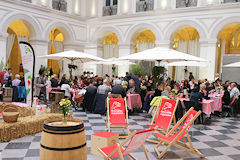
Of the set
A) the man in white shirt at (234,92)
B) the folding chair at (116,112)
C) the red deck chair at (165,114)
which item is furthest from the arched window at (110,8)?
the red deck chair at (165,114)

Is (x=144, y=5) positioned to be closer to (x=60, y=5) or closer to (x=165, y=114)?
(x=60, y=5)

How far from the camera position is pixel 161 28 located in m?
13.9

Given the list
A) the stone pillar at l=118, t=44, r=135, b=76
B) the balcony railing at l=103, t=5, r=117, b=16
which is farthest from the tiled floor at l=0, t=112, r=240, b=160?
the balcony railing at l=103, t=5, r=117, b=16

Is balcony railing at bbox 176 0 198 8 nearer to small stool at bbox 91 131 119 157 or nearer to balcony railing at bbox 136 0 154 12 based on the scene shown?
balcony railing at bbox 136 0 154 12

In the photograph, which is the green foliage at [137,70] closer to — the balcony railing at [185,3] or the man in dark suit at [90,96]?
the balcony railing at [185,3]

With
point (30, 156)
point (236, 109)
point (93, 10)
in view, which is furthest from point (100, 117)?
point (93, 10)

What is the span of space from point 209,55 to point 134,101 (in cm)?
678

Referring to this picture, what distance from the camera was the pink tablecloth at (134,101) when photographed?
767 cm

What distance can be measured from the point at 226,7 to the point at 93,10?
28.9 feet

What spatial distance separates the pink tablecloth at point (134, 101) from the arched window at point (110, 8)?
9633mm

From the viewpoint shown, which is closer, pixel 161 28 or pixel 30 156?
pixel 30 156

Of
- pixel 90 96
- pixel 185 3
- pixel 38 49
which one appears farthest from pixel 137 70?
pixel 90 96

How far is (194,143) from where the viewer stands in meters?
5.12

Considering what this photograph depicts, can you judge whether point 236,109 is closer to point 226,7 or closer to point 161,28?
point 226,7
